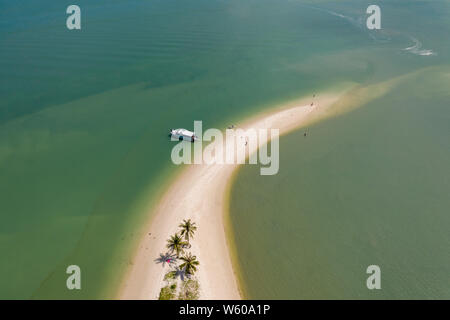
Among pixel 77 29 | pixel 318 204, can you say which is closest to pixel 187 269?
pixel 318 204

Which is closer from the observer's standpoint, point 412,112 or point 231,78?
point 412,112

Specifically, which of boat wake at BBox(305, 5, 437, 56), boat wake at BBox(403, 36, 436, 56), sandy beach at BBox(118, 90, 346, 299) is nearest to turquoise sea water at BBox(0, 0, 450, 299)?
boat wake at BBox(305, 5, 437, 56)

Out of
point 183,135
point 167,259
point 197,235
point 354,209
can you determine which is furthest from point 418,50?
point 167,259

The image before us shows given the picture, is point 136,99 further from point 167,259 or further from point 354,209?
point 354,209

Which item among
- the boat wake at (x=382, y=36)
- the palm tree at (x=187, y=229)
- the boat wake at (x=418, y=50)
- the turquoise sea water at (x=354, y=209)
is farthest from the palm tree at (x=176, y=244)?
the boat wake at (x=418, y=50)
